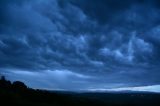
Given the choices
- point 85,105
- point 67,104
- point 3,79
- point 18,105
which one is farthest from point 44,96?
point 18,105

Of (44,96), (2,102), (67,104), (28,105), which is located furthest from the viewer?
(44,96)

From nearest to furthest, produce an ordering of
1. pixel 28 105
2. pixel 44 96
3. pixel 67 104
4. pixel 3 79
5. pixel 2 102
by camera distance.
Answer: pixel 2 102 < pixel 28 105 < pixel 67 104 < pixel 44 96 < pixel 3 79

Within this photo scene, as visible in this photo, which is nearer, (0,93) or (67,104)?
(0,93)

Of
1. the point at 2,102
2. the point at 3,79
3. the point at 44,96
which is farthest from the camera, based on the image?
the point at 3,79

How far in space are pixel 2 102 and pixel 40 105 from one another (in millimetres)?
18759

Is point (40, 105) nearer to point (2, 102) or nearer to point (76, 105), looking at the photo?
point (2, 102)

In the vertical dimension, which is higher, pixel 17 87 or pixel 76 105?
pixel 17 87

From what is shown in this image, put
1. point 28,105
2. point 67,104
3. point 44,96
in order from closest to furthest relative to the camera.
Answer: point 28,105
point 67,104
point 44,96

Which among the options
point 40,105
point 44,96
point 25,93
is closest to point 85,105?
point 44,96

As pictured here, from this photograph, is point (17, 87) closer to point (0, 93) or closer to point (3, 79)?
point (3, 79)

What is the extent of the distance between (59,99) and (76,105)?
1266cm

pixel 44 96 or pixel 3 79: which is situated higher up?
pixel 3 79

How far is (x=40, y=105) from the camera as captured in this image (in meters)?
99.1

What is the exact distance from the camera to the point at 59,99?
137 metres
